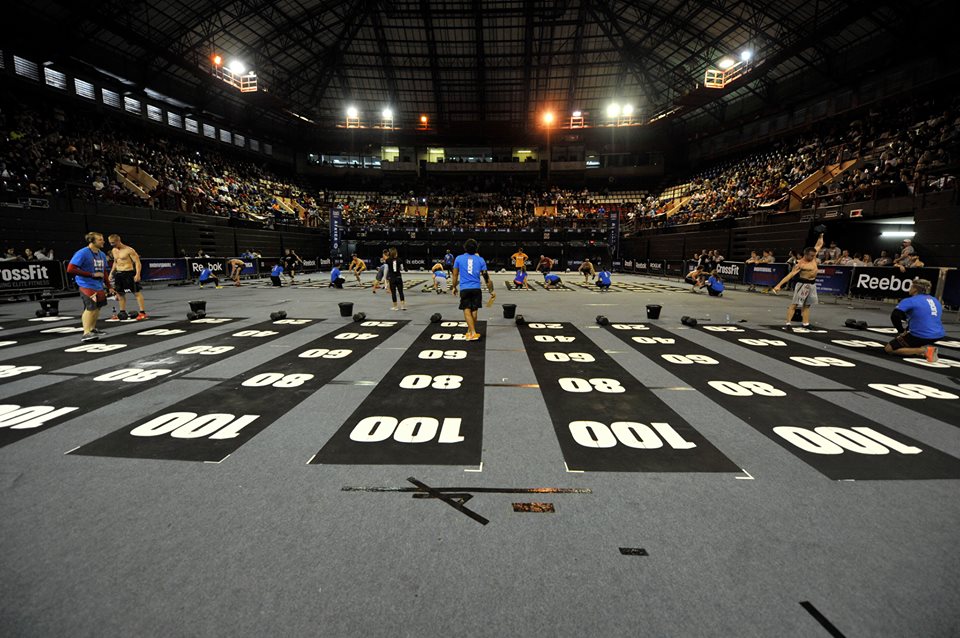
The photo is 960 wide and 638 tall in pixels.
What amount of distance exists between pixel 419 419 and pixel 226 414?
2063 mm

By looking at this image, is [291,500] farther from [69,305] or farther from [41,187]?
[41,187]

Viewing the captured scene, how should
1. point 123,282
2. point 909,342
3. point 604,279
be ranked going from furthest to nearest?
point 604,279, point 123,282, point 909,342

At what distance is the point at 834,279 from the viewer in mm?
15992

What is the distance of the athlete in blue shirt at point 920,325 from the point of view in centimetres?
661

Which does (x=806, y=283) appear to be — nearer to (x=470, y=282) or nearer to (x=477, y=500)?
(x=470, y=282)

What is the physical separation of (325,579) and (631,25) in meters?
48.9

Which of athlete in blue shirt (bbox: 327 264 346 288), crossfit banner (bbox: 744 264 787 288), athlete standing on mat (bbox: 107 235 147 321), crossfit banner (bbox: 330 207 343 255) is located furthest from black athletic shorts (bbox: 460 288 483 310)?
crossfit banner (bbox: 330 207 343 255)

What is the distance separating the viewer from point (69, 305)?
13.3 m

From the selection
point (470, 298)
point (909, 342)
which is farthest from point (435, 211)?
point (909, 342)

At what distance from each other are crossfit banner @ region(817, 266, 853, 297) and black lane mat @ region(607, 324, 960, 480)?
536 inches

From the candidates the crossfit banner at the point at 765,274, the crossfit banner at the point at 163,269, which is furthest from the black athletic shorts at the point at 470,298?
the crossfit banner at the point at 163,269

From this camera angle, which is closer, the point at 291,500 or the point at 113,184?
the point at 291,500

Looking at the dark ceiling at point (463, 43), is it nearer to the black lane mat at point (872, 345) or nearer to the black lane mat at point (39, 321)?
the black lane mat at point (39, 321)

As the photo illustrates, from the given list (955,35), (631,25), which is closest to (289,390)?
(955,35)
